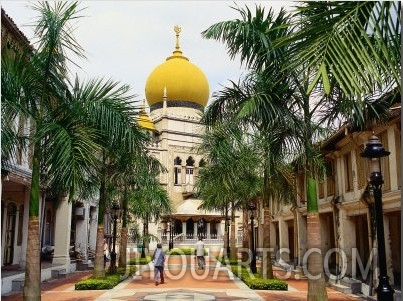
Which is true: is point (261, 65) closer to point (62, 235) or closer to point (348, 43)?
point (348, 43)

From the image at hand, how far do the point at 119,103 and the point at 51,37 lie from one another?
7.40 ft

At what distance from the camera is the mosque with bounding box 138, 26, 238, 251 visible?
51.3 m

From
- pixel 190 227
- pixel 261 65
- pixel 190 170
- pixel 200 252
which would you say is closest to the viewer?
pixel 261 65

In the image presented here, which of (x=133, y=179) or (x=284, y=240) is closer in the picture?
(x=133, y=179)

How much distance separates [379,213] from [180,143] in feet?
157

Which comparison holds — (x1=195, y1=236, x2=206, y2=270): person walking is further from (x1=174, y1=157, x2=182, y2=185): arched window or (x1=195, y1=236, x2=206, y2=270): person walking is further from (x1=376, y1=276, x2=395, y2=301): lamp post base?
(x1=174, y1=157, x2=182, y2=185): arched window

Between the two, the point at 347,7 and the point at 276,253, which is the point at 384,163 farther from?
the point at 276,253

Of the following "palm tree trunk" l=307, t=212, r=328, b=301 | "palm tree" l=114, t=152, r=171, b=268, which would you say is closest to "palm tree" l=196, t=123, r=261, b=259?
"palm tree" l=114, t=152, r=171, b=268

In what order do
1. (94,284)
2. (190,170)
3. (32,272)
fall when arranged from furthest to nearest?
(190,170)
(94,284)
(32,272)

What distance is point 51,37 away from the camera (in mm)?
10312

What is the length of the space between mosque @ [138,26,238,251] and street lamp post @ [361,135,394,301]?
4144cm

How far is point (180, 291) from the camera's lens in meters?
17.0

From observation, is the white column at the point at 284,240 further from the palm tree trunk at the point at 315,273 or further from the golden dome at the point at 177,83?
the golden dome at the point at 177,83

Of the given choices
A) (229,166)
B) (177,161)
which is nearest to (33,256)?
(229,166)
